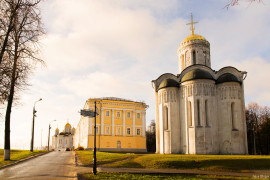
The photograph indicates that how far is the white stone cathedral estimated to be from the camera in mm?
27172

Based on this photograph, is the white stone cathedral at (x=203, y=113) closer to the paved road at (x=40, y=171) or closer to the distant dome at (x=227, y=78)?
the distant dome at (x=227, y=78)

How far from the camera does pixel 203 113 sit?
27.5m

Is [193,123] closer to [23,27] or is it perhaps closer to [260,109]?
[23,27]

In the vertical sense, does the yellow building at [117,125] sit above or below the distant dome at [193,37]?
below

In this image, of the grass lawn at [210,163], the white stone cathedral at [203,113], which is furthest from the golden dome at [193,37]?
the grass lawn at [210,163]

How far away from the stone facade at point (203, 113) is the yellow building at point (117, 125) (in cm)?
2365

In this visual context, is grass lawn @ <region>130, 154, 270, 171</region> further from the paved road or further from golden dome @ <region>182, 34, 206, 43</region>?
golden dome @ <region>182, 34, 206, 43</region>

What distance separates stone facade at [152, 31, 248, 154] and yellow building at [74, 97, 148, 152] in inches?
931

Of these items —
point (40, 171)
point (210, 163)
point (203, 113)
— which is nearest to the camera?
point (40, 171)

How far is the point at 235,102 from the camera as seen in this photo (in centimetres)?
2803

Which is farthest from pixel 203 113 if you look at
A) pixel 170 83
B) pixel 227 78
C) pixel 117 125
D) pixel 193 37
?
pixel 117 125

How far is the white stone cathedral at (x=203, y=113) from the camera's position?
27172 millimetres

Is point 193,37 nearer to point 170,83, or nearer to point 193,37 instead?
point 193,37

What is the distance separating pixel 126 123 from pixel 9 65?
148ft
